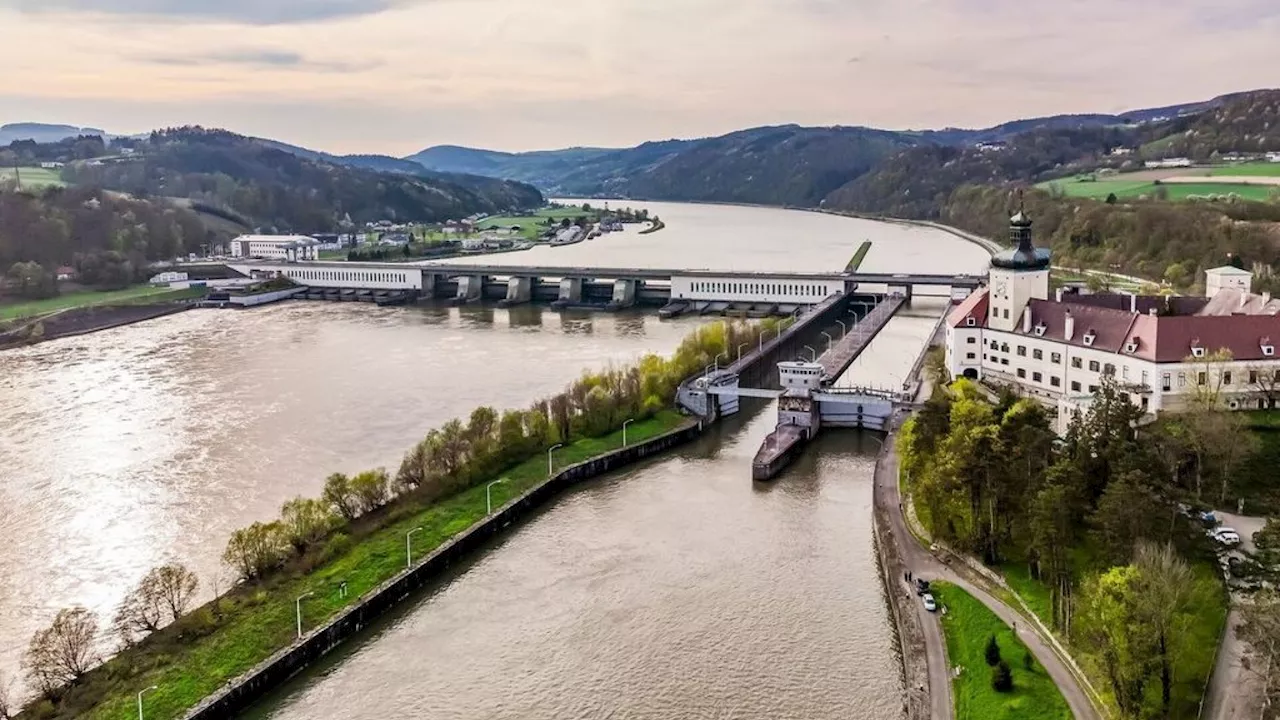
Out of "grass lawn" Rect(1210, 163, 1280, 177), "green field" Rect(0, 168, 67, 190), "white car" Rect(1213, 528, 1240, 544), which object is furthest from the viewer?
"green field" Rect(0, 168, 67, 190)

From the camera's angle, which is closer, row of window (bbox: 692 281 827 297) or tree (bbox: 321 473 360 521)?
tree (bbox: 321 473 360 521)

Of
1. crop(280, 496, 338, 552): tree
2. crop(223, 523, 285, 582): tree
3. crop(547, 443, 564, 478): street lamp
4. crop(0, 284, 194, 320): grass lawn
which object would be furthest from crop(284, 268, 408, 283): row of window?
crop(223, 523, 285, 582): tree

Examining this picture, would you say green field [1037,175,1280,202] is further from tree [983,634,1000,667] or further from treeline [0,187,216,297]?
treeline [0,187,216,297]

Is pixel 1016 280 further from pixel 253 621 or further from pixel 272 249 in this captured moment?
pixel 272 249

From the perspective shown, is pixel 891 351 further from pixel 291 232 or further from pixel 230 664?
pixel 291 232

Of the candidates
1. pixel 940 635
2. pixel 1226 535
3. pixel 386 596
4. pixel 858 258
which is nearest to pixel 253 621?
pixel 386 596

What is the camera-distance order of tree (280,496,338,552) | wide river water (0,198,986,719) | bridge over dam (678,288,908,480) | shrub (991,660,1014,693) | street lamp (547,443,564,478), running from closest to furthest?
shrub (991,660,1014,693) < wide river water (0,198,986,719) < tree (280,496,338,552) < street lamp (547,443,564,478) < bridge over dam (678,288,908,480)

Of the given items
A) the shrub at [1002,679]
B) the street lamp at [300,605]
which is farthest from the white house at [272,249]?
the shrub at [1002,679]
